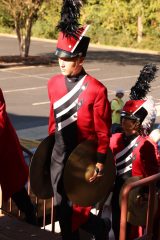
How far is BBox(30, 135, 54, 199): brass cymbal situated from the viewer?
4.07 m

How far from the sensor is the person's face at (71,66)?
388cm

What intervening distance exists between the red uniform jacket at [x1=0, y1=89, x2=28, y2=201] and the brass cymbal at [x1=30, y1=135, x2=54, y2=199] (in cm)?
26

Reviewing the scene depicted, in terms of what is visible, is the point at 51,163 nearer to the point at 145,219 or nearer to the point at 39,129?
the point at 145,219

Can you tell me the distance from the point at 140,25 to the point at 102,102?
38.4 meters

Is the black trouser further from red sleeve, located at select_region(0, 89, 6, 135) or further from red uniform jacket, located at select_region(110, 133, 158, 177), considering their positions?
red uniform jacket, located at select_region(110, 133, 158, 177)

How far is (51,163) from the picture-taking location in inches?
158

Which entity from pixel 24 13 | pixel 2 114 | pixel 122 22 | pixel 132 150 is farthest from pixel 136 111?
pixel 122 22

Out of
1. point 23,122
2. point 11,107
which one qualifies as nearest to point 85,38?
point 23,122

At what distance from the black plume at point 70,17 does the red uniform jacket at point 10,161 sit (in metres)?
0.75

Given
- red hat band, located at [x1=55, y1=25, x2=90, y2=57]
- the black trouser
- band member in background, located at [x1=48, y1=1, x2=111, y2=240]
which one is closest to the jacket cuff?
band member in background, located at [x1=48, y1=1, x2=111, y2=240]

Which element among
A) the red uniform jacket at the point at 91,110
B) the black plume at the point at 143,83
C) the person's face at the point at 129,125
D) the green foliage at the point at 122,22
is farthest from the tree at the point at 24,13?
the red uniform jacket at the point at 91,110

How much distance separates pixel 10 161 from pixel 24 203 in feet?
1.91

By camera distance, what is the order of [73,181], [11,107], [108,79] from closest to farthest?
[73,181] → [11,107] → [108,79]

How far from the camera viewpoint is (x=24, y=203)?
4688mm
